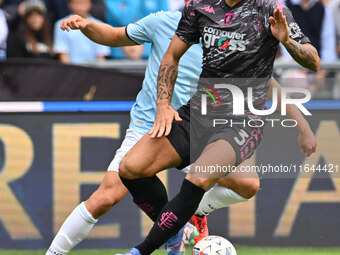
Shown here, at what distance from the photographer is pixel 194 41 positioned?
19.6ft

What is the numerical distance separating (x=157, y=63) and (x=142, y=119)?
0.42 m

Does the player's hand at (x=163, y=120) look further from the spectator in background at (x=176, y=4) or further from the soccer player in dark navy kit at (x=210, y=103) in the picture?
the spectator in background at (x=176, y=4)

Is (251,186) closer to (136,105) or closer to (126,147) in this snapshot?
(126,147)

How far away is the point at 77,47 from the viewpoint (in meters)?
9.75

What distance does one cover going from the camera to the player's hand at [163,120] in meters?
5.84

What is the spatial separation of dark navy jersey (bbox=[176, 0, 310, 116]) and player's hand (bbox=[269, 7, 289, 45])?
19cm

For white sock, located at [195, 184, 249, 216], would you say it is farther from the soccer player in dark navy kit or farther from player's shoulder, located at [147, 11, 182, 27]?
player's shoulder, located at [147, 11, 182, 27]

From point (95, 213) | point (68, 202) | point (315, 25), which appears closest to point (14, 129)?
point (68, 202)

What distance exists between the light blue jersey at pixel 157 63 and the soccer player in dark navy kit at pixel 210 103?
0.45 m

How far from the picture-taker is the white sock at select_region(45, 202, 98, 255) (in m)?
6.41

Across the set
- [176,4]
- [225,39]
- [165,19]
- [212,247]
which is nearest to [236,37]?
[225,39]

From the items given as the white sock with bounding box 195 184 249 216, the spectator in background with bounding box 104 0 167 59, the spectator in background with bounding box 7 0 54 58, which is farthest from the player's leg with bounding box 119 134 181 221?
the spectator in background with bounding box 7 0 54 58

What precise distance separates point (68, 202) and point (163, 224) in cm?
189

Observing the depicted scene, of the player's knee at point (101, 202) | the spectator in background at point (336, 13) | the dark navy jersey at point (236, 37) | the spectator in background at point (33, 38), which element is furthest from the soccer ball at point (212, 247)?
the spectator in background at point (336, 13)
